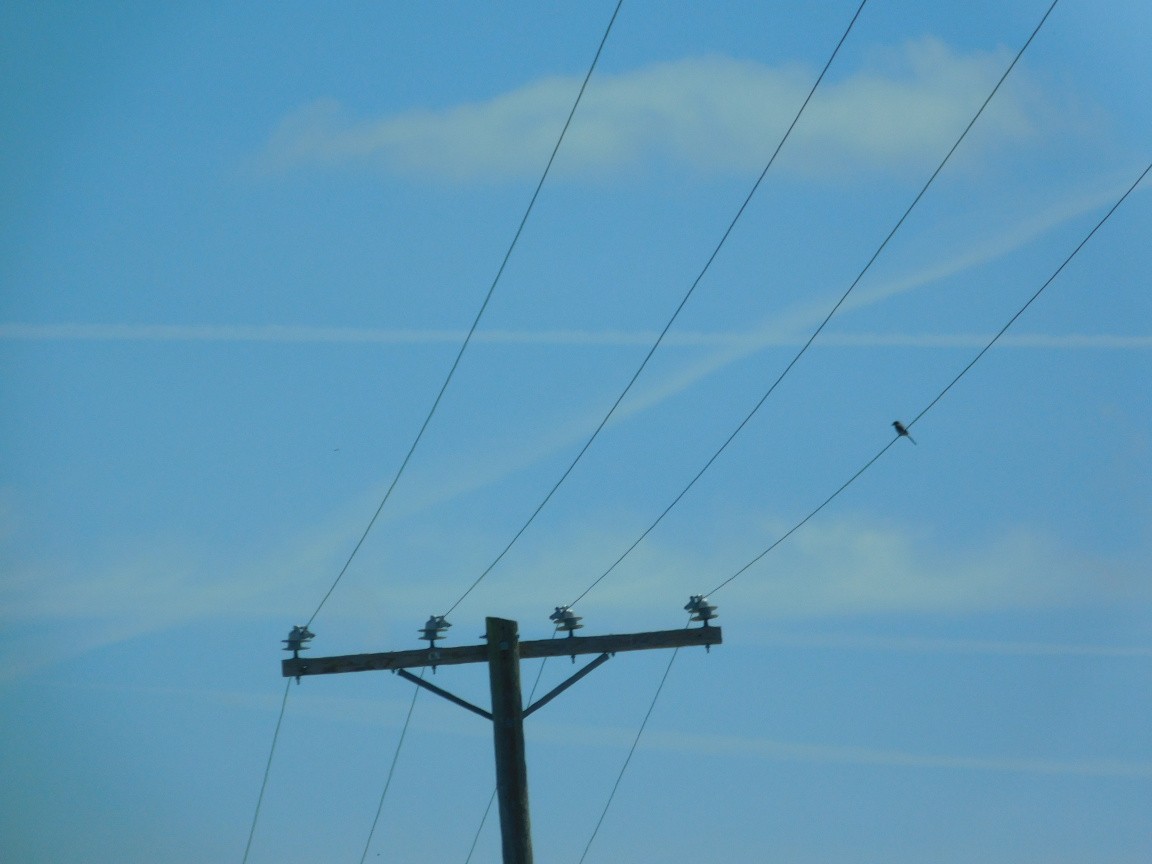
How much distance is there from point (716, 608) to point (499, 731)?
280 cm

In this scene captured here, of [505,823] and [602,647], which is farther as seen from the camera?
[602,647]

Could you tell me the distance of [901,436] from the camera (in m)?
18.8

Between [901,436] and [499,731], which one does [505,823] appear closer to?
[499,731]

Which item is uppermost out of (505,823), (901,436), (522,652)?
(901,436)

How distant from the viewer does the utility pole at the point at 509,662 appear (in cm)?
1691

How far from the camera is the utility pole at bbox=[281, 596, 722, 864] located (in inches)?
666

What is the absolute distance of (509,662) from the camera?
691 inches

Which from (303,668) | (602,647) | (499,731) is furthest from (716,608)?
(303,668)

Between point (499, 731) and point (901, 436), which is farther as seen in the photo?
point (901, 436)

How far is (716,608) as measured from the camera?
18312 millimetres

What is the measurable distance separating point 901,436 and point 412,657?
5.95m

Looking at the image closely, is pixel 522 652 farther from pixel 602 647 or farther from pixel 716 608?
pixel 716 608

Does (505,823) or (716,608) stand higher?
(716,608)

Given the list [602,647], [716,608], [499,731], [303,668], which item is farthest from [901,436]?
[303,668]
